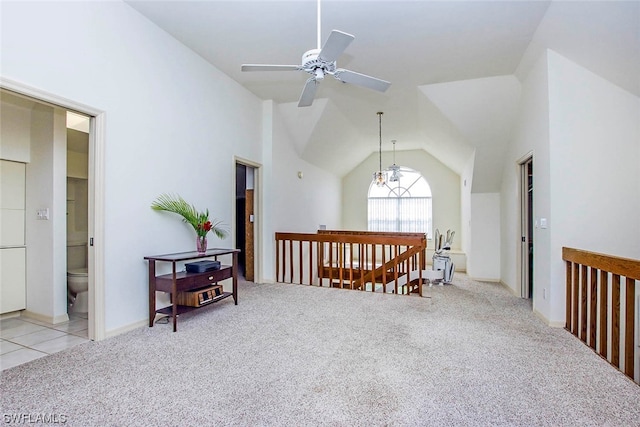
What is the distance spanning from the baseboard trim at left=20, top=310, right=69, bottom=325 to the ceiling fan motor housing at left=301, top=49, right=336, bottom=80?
3576mm

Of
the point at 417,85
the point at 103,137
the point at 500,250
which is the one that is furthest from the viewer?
the point at 500,250

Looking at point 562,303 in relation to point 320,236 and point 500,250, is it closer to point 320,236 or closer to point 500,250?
point 500,250

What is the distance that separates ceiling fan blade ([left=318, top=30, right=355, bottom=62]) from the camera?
2138 mm

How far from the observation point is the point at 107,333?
9.65 feet

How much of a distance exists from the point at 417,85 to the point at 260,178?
2.91 meters

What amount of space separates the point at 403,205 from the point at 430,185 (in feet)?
3.14

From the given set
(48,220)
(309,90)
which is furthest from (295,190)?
(48,220)

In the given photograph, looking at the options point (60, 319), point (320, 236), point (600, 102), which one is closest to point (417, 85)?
point (600, 102)

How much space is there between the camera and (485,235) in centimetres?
610

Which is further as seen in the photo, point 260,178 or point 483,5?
point 260,178

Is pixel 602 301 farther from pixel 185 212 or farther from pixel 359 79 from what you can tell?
pixel 185 212

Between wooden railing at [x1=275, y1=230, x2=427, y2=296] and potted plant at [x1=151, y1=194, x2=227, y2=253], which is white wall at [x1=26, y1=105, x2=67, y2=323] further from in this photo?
wooden railing at [x1=275, y1=230, x2=427, y2=296]

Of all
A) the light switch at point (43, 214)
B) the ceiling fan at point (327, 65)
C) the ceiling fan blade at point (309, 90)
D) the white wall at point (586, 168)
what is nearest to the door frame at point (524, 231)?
the white wall at point (586, 168)

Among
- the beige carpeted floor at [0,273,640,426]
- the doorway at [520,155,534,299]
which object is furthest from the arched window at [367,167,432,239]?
the beige carpeted floor at [0,273,640,426]
